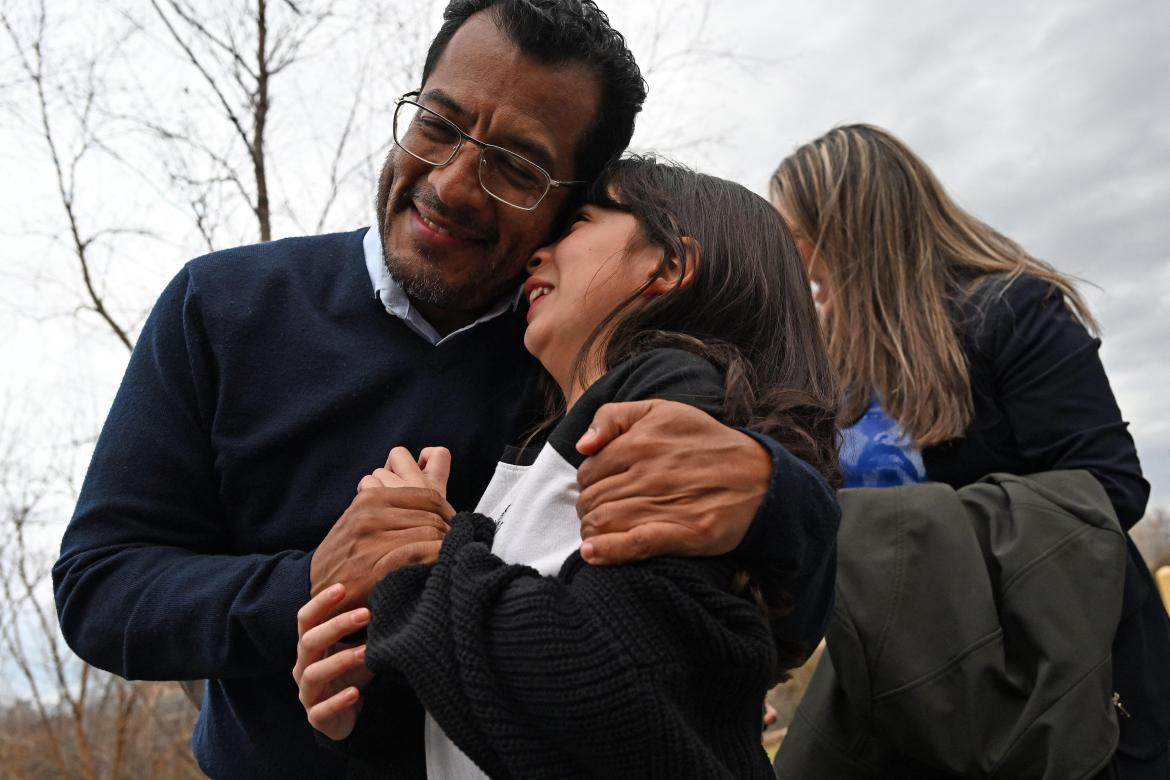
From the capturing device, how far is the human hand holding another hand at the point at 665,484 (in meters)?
1.18

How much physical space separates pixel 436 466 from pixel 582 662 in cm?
60

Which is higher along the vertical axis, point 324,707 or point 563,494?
point 563,494

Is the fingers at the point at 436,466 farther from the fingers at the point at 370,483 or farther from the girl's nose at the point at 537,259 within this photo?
the girl's nose at the point at 537,259

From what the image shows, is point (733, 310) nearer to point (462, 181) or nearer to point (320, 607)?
point (462, 181)

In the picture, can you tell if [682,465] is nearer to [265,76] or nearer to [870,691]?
[870,691]

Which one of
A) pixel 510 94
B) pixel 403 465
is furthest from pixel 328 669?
pixel 510 94

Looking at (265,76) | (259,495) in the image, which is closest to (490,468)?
(259,495)

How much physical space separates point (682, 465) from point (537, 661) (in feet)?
1.00

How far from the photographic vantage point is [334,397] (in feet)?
6.15

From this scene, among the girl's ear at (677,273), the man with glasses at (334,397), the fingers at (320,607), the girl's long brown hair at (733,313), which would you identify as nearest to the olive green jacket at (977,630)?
the girl's long brown hair at (733,313)

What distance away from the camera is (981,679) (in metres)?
1.85

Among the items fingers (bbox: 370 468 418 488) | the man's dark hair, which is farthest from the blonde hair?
fingers (bbox: 370 468 418 488)

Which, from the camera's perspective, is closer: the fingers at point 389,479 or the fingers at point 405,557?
the fingers at point 405,557

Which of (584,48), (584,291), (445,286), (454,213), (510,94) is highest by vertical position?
(584,48)
